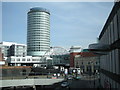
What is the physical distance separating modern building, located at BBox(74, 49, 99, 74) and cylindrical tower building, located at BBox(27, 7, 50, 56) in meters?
56.7

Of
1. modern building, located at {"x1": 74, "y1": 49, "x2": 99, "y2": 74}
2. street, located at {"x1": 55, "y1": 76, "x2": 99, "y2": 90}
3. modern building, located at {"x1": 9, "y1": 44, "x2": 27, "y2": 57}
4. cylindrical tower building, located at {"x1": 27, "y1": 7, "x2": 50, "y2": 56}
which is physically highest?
cylindrical tower building, located at {"x1": 27, "y1": 7, "x2": 50, "y2": 56}

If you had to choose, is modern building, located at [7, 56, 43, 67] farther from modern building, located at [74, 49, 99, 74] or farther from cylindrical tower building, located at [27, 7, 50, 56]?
cylindrical tower building, located at [27, 7, 50, 56]

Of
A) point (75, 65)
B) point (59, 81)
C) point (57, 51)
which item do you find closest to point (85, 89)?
point (59, 81)

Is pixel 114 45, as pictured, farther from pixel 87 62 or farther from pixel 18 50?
pixel 18 50

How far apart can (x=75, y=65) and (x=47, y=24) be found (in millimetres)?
70380

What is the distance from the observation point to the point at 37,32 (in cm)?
14962

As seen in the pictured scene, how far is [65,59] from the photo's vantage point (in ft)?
398

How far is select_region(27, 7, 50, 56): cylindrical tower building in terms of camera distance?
14825 centimetres

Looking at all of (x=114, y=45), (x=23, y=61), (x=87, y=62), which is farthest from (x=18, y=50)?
(x=114, y=45)

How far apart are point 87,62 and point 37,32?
6914 cm

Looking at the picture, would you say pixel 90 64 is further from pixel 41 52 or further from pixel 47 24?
pixel 47 24

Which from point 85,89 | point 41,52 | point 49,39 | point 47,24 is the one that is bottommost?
point 85,89

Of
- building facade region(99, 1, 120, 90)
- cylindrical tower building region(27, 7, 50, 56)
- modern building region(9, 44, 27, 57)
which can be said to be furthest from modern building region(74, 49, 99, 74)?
building facade region(99, 1, 120, 90)

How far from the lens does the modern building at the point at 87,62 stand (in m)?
85.9
